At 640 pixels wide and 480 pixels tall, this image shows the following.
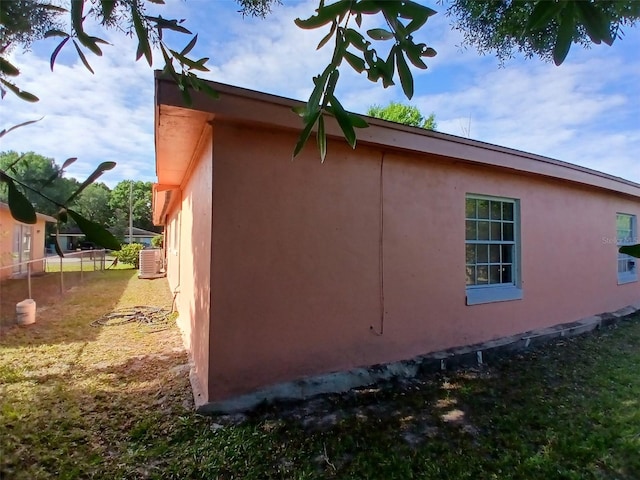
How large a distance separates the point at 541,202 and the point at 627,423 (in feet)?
12.3

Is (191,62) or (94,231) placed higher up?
(191,62)

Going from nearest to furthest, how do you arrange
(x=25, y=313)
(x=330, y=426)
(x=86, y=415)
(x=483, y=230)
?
1. (x=330, y=426)
2. (x=86, y=415)
3. (x=483, y=230)
4. (x=25, y=313)

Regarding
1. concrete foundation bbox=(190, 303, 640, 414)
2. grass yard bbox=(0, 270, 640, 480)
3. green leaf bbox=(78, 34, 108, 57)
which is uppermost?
green leaf bbox=(78, 34, 108, 57)

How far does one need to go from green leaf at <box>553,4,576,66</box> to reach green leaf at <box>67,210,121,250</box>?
158 cm

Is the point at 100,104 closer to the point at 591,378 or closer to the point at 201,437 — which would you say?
the point at 201,437

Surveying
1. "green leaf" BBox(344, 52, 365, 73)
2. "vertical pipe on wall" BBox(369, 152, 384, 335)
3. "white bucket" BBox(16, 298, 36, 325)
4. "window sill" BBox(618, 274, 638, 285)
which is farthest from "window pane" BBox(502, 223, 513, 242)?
"white bucket" BBox(16, 298, 36, 325)

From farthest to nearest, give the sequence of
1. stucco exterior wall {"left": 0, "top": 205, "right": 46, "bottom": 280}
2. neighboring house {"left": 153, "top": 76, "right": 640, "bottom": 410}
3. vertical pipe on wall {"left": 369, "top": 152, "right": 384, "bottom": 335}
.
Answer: stucco exterior wall {"left": 0, "top": 205, "right": 46, "bottom": 280}
vertical pipe on wall {"left": 369, "top": 152, "right": 384, "bottom": 335}
neighboring house {"left": 153, "top": 76, "right": 640, "bottom": 410}

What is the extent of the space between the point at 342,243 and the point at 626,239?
8.06m

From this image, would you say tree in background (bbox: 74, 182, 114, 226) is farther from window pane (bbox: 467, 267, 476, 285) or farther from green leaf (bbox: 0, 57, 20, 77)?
Answer: window pane (bbox: 467, 267, 476, 285)

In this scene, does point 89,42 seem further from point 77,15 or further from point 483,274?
point 483,274

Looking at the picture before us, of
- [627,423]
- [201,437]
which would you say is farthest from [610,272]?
[201,437]

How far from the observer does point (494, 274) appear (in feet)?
18.7

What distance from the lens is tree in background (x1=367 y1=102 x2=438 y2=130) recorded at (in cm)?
2162

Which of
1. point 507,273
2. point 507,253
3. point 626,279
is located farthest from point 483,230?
point 626,279
